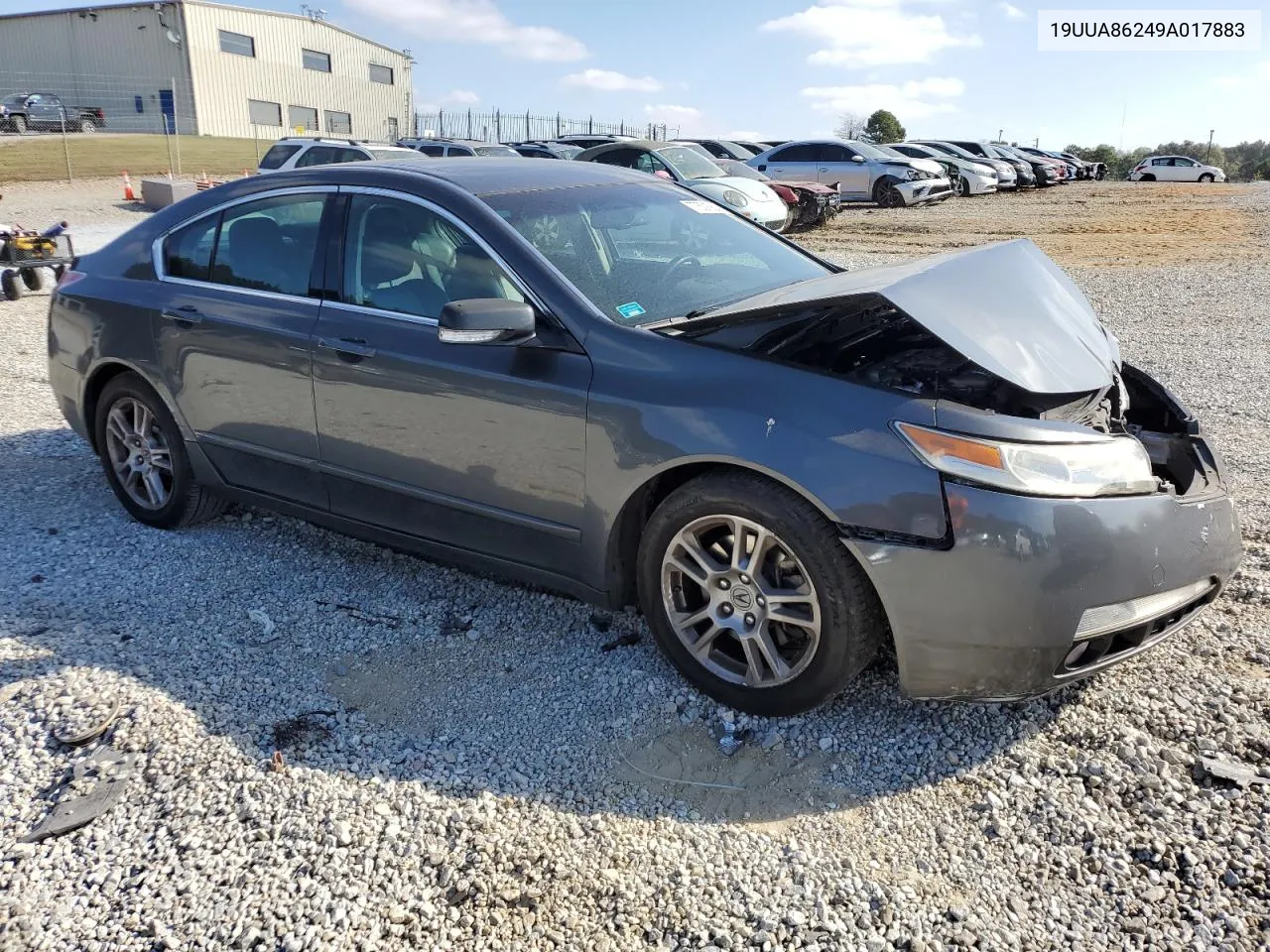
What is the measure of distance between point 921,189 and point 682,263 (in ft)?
72.7

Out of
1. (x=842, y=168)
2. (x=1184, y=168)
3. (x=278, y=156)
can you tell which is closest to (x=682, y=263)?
(x=278, y=156)

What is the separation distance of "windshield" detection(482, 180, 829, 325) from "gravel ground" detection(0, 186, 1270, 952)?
1.29 metres

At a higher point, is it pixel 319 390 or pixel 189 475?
pixel 319 390

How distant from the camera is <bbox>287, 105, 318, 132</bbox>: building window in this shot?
54.0m

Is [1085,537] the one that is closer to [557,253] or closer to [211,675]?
[557,253]

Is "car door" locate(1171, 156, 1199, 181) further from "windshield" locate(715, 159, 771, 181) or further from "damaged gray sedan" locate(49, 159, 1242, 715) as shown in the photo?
"damaged gray sedan" locate(49, 159, 1242, 715)

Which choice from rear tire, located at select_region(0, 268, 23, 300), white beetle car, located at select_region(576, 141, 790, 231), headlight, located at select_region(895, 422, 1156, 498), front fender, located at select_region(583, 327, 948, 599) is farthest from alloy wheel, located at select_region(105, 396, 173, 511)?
white beetle car, located at select_region(576, 141, 790, 231)

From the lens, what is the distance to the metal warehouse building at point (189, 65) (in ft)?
157

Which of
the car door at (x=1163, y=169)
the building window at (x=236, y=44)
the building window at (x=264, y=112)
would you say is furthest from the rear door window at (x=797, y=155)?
the building window at (x=236, y=44)

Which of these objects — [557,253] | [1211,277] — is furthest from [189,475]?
[1211,277]

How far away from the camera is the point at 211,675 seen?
3496mm

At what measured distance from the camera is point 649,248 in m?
4.00

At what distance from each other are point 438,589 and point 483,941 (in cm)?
198

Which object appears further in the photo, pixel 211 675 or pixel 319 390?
pixel 319 390
